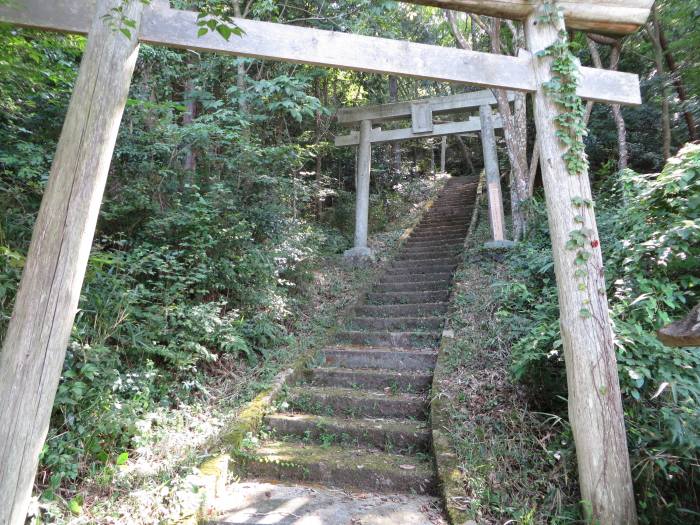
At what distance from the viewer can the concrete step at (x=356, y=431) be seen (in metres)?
3.75

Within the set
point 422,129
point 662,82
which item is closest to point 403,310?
point 422,129

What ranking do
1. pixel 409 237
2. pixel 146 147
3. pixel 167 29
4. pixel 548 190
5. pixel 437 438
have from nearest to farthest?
pixel 167 29 → pixel 548 190 → pixel 437 438 → pixel 146 147 → pixel 409 237

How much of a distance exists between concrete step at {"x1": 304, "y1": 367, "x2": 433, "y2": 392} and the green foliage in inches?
42.3

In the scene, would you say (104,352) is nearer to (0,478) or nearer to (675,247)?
(0,478)

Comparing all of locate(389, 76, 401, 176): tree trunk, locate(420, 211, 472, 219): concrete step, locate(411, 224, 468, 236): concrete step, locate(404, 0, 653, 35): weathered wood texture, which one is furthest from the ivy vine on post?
locate(389, 76, 401, 176): tree trunk

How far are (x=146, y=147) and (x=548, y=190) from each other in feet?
15.0

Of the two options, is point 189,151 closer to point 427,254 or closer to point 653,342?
point 427,254

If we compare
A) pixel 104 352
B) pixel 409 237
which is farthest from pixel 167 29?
pixel 409 237

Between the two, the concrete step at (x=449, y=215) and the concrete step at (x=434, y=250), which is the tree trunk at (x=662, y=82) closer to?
the concrete step at (x=434, y=250)

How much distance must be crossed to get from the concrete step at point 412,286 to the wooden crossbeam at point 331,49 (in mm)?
4172

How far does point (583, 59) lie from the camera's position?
1073cm

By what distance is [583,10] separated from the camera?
3336 millimetres

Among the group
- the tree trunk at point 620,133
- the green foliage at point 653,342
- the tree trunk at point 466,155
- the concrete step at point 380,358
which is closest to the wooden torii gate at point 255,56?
the green foliage at point 653,342

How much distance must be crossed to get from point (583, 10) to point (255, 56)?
8.53 feet
